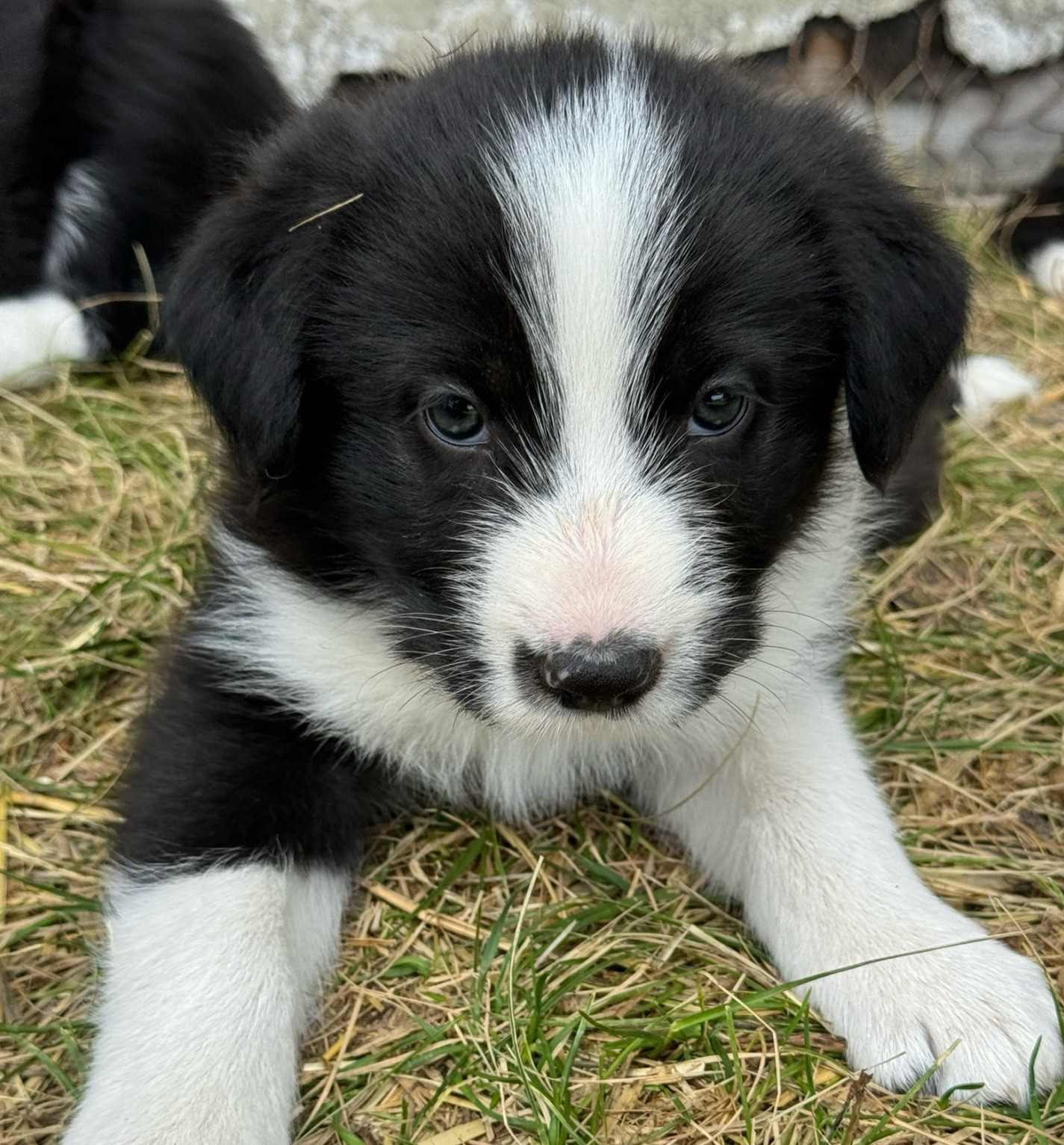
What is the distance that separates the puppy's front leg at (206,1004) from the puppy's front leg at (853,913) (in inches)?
29.9

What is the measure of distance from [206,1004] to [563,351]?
1130 millimetres

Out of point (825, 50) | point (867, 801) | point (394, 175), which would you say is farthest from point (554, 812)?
point (825, 50)

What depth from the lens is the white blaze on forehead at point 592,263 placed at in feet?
6.07

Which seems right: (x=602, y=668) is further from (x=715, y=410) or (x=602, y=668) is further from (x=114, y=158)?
(x=114, y=158)

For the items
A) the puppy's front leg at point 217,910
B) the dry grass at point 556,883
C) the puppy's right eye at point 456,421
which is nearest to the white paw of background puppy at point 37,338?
the dry grass at point 556,883

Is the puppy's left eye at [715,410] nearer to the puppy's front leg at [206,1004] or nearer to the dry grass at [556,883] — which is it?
the dry grass at [556,883]

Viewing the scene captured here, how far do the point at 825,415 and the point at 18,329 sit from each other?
272cm

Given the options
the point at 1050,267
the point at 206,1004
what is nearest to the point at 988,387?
the point at 1050,267

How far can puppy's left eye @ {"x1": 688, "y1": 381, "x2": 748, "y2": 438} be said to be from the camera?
2.00 m

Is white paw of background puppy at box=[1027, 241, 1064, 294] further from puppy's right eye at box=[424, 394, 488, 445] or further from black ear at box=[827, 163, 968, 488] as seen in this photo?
puppy's right eye at box=[424, 394, 488, 445]

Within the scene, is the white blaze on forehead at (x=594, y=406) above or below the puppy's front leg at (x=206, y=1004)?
above

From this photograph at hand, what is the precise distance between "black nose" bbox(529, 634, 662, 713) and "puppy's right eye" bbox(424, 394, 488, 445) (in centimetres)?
37

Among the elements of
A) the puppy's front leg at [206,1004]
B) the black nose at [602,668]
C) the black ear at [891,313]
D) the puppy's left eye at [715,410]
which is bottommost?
the puppy's front leg at [206,1004]

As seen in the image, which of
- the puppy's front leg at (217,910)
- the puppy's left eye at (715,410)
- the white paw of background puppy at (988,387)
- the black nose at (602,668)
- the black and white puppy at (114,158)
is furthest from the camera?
the black and white puppy at (114,158)
